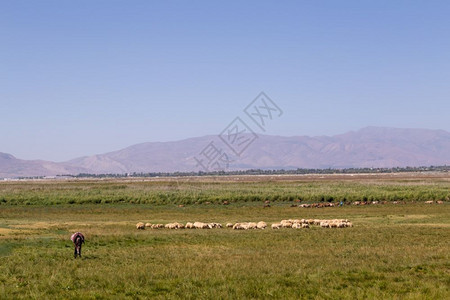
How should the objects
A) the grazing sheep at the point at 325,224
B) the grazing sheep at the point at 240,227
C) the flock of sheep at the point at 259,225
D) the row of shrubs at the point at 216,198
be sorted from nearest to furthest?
the grazing sheep at the point at 240,227, the flock of sheep at the point at 259,225, the grazing sheep at the point at 325,224, the row of shrubs at the point at 216,198

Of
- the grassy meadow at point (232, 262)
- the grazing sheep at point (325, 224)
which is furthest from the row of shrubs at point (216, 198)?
the grazing sheep at point (325, 224)

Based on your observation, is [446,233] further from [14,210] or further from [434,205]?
[14,210]

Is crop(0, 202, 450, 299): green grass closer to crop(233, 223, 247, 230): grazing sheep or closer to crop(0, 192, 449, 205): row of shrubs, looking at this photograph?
crop(233, 223, 247, 230): grazing sheep

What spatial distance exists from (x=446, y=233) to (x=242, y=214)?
2539 centimetres

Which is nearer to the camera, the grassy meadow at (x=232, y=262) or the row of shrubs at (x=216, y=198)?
the grassy meadow at (x=232, y=262)

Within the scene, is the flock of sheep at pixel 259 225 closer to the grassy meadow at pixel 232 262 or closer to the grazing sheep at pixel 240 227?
the grazing sheep at pixel 240 227

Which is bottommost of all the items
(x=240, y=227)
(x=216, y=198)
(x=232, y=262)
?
(x=240, y=227)

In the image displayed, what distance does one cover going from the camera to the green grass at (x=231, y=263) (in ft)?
62.0

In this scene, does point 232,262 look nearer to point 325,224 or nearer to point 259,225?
point 259,225

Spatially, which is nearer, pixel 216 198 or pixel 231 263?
pixel 231 263

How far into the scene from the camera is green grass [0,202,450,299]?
1889 centimetres

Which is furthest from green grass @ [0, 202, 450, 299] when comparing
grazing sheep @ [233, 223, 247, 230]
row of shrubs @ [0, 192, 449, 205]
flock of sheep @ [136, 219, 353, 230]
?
A: row of shrubs @ [0, 192, 449, 205]

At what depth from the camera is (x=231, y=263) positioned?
24.2 m

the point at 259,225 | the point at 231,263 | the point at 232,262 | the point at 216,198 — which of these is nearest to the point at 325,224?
the point at 259,225
